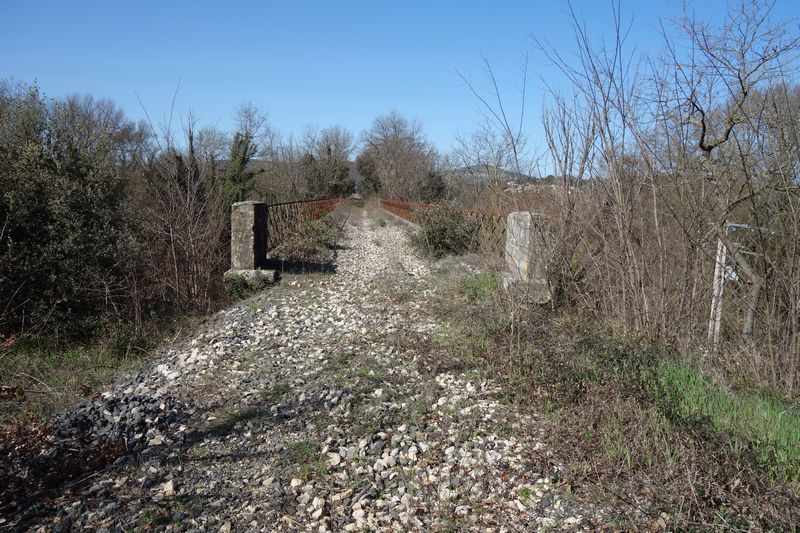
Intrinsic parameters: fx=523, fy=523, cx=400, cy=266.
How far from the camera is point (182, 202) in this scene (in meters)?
7.44

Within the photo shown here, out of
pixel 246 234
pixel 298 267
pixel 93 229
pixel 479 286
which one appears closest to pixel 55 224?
pixel 93 229

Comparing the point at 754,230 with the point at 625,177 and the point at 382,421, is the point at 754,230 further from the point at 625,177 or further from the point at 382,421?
the point at 382,421

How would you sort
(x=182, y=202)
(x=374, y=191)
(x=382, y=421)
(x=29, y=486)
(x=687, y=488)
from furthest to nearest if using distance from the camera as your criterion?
1. (x=374, y=191)
2. (x=182, y=202)
3. (x=382, y=421)
4. (x=29, y=486)
5. (x=687, y=488)

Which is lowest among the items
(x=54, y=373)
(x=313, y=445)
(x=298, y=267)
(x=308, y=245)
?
(x=54, y=373)

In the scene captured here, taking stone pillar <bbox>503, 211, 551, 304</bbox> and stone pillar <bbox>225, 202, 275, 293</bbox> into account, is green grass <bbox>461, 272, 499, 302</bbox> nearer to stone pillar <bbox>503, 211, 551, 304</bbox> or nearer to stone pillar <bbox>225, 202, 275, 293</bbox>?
stone pillar <bbox>503, 211, 551, 304</bbox>

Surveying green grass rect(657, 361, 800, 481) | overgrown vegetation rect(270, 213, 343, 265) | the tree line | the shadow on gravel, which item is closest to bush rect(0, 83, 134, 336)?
the tree line

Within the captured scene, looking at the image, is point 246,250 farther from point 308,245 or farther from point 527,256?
point 527,256

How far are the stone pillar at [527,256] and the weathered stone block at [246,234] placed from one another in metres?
3.98

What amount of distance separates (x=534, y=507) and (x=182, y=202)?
6482mm

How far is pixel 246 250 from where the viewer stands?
818 centimetres

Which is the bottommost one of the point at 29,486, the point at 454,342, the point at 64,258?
the point at 29,486

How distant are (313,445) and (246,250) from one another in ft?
17.8

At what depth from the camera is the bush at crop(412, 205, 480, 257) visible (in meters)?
12.1

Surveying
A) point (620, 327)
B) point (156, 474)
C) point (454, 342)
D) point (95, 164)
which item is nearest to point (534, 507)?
point (156, 474)
